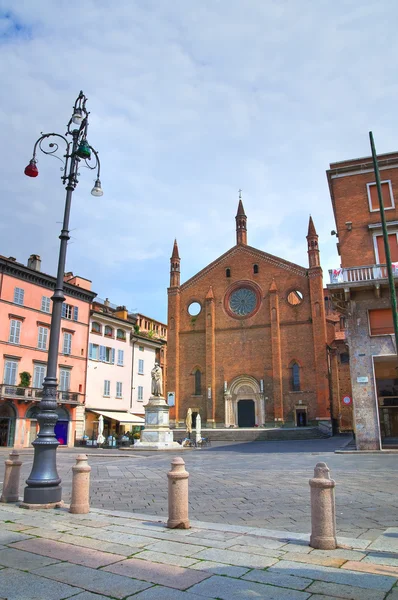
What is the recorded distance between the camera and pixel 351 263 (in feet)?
69.7

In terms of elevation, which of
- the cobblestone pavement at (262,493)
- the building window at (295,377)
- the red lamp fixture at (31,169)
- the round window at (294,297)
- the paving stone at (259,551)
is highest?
the round window at (294,297)

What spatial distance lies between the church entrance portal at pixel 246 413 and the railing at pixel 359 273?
75.5 feet

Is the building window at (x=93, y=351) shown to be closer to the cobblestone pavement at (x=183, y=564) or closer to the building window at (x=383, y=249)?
the building window at (x=383, y=249)

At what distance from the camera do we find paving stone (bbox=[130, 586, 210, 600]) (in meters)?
3.55

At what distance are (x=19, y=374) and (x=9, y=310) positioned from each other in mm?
4146

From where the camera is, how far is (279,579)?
3.96m

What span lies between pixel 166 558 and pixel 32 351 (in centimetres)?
2829

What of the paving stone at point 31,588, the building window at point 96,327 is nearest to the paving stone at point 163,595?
the paving stone at point 31,588

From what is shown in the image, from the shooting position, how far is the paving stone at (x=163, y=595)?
11.6 feet

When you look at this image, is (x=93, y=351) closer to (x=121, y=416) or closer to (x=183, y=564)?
(x=121, y=416)

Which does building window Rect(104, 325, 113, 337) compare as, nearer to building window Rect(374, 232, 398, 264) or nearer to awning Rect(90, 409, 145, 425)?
awning Rect(90, 409, 145, 425)

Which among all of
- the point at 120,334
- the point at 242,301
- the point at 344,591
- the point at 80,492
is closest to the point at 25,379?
the point at 120,334

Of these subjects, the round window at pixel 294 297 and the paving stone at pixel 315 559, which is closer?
the paving stone at pixel 315 559

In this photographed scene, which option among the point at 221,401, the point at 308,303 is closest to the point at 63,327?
the point at 221,401
